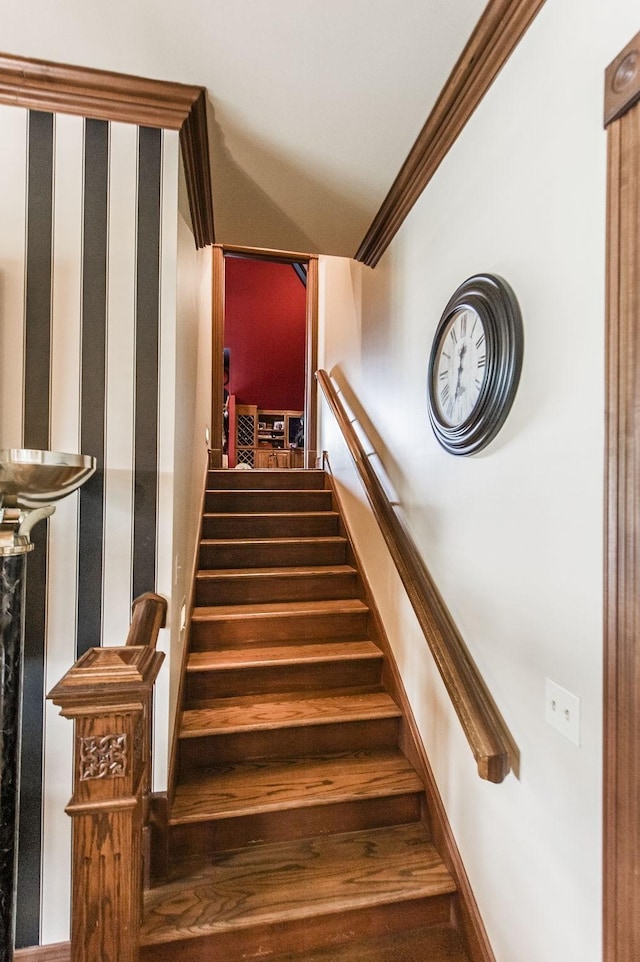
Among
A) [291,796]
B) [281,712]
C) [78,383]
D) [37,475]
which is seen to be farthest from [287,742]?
[78,383]

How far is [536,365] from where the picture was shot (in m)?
1.10

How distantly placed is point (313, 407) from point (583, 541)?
348 cm

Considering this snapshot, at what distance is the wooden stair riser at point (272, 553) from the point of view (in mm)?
2646

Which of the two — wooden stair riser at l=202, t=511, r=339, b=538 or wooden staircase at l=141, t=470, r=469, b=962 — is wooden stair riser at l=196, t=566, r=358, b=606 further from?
wooden stair riser at l=202, t=511, r=339, b=538

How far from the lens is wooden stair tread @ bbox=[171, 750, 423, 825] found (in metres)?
1.58

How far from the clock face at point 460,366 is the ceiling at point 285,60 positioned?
712 millimetres

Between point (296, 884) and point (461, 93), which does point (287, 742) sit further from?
point (461, 93)

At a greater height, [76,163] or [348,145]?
[348,145]

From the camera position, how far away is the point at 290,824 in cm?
163

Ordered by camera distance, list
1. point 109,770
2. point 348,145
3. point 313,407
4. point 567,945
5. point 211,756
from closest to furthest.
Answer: point 109,770 < point 567,945 < point 348,145 < point 211,756 < point 313,407

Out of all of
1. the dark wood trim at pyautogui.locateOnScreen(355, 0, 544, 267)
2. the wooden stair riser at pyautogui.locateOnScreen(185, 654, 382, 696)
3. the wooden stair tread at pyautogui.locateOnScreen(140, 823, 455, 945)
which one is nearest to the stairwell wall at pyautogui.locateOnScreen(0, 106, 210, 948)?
the wooden stair tread at pyautogui.locateOnScreen(140, 823, 455, 945)

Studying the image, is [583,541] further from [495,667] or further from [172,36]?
[172,36]

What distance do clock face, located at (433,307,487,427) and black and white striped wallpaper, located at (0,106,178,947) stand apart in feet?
3.04

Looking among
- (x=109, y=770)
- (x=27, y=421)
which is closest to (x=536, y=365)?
(x=109, y=770)
